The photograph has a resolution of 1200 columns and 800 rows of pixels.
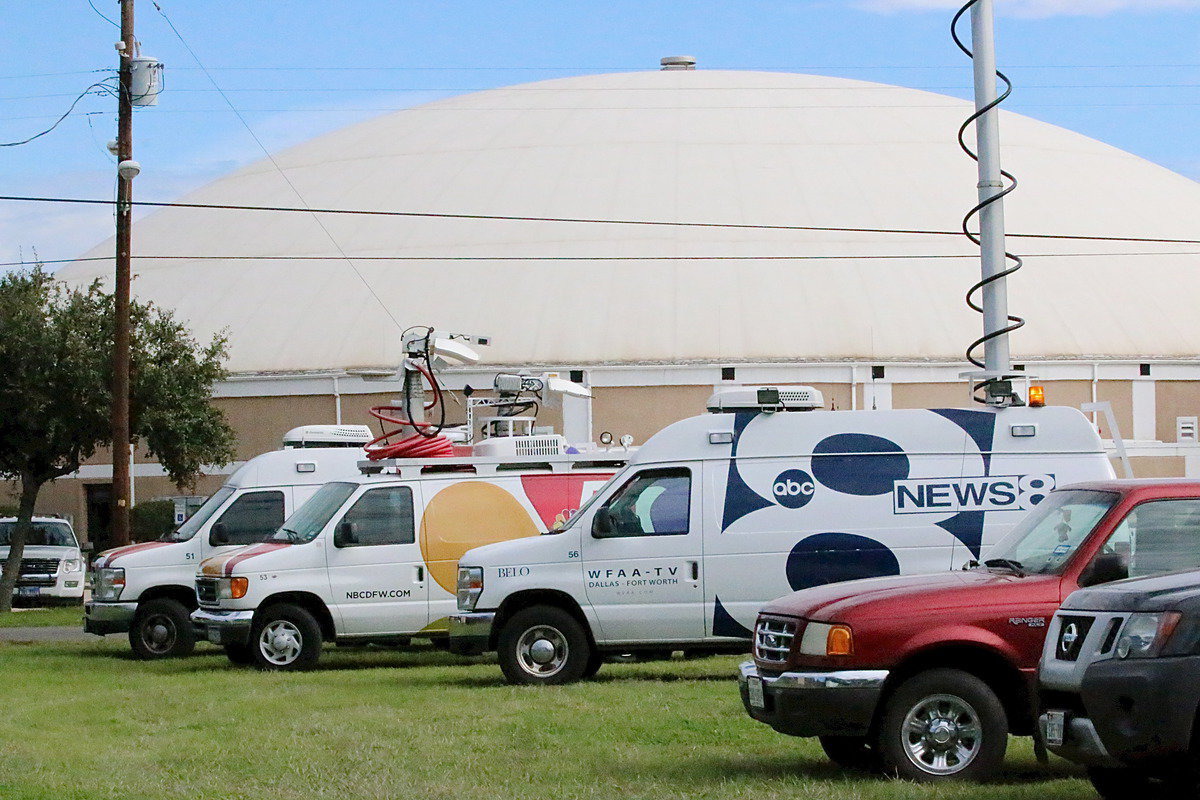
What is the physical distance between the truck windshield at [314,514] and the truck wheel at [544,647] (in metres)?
3.33

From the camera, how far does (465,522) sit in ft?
54.7

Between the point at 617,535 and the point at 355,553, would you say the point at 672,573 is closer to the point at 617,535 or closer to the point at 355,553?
the point at 617,535

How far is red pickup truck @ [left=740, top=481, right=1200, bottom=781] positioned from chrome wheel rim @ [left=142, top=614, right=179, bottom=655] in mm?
11511

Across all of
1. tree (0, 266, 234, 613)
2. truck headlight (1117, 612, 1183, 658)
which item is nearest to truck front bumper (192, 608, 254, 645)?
truck headlight (1117, 612, 1183, 658)

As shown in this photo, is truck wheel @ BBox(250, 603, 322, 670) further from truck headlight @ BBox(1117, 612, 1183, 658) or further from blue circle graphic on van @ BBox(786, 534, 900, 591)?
truck headlight @ BBox(1117, 612, 1183, 658)

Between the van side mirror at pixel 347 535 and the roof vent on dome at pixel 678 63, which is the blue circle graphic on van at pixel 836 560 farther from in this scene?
the roof vent on dome at pixel 678 63

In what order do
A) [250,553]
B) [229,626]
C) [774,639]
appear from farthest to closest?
[250,553] < [229,626] < [774,639]

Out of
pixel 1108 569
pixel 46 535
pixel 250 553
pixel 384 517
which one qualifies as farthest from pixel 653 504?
pixel 46 535

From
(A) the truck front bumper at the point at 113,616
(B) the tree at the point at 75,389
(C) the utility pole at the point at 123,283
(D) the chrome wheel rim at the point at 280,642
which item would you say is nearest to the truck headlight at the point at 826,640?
(D) the chrome wheel rim at the point at 280,642

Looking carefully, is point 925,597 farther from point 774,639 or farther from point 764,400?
point 764,400

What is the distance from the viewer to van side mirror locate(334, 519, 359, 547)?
1648cm

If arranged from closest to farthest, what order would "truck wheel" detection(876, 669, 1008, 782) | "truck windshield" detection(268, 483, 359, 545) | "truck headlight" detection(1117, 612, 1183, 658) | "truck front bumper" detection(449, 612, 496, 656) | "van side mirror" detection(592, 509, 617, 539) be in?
"truck headlight" detection(1117, 612, 1183, 658) < "truck wheel" detection(876, 669, 1008, 782) < "van side mirror" detection(592, 509, 617, 539) < "truck front bumper" detection(449, 612, 496, 656) < "truck windshield" detection(268, 483, 359, 545)

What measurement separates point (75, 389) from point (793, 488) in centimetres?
1807

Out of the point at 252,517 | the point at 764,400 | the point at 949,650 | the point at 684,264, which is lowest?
the point at 949,650
